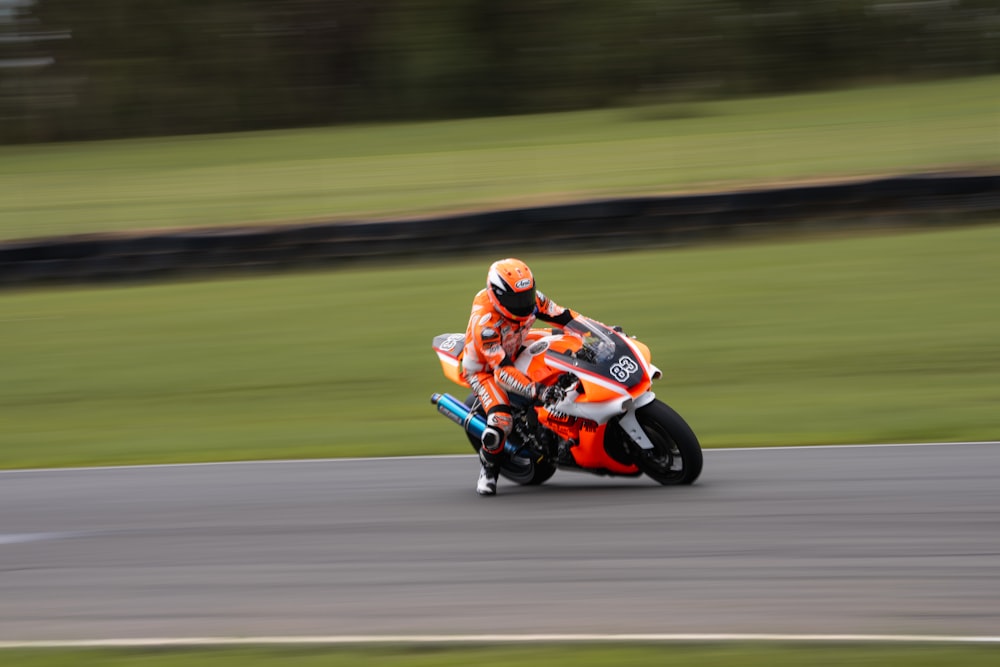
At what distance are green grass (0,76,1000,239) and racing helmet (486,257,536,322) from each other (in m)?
14.3

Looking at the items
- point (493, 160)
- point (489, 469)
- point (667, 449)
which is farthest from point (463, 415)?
point (493, 160)

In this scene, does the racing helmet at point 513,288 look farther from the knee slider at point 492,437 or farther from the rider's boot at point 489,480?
the rider's boot at point 489,480

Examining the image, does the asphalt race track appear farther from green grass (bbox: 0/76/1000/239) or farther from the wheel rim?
green grass (bbox: 0/76/1000/239)

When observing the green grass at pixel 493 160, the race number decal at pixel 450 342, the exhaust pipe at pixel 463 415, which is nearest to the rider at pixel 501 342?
the exhaust pipe at pixel 463 415

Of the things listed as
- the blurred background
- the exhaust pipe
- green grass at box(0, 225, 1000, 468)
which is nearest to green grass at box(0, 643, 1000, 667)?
the exhaust pipe

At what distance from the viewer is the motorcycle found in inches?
325

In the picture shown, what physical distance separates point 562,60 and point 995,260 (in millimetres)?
23497

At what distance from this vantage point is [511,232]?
20.5 meters

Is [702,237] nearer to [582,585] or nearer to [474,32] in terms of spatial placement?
[582,585]

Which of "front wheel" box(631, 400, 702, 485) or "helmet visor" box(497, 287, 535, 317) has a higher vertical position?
"helmet visor" box(497, 287, 535, 317)

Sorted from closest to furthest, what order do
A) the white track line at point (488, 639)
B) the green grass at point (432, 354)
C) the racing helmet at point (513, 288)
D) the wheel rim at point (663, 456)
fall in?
the white track line at point (488, 639)
the wheel rim at point (663, 456)
the racing helmet at point (513, 288)
the green grass at point (432, 354)

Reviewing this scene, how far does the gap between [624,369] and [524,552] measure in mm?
1455

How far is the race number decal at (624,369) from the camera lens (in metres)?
8.22

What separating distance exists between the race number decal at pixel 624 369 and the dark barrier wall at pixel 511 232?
40.0 feet
